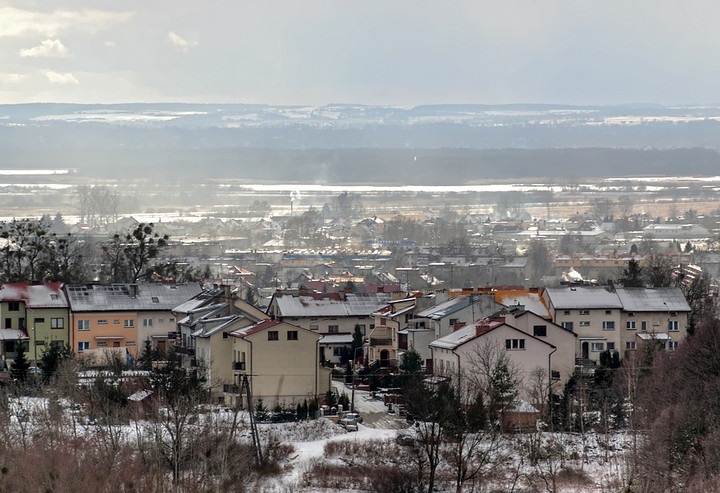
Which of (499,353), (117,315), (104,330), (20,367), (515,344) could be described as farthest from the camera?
(117,315)

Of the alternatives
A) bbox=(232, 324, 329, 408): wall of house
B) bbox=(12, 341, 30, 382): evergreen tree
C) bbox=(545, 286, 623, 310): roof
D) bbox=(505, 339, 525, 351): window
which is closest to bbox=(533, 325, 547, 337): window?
bbox=(505, 339, 525, 351): window

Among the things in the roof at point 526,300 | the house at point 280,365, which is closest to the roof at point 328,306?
the roof at point 526,300

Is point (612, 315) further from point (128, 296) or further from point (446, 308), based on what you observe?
point (128, 296)

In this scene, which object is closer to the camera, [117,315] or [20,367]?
[20,367]

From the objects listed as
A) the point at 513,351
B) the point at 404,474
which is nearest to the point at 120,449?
the point at 404,474

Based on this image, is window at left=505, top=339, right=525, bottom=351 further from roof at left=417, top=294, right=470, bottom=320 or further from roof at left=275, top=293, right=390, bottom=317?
roof at left=275, top=293, right=390, bottom=317

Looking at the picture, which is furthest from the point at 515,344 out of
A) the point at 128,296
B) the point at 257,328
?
the point at 128,296
